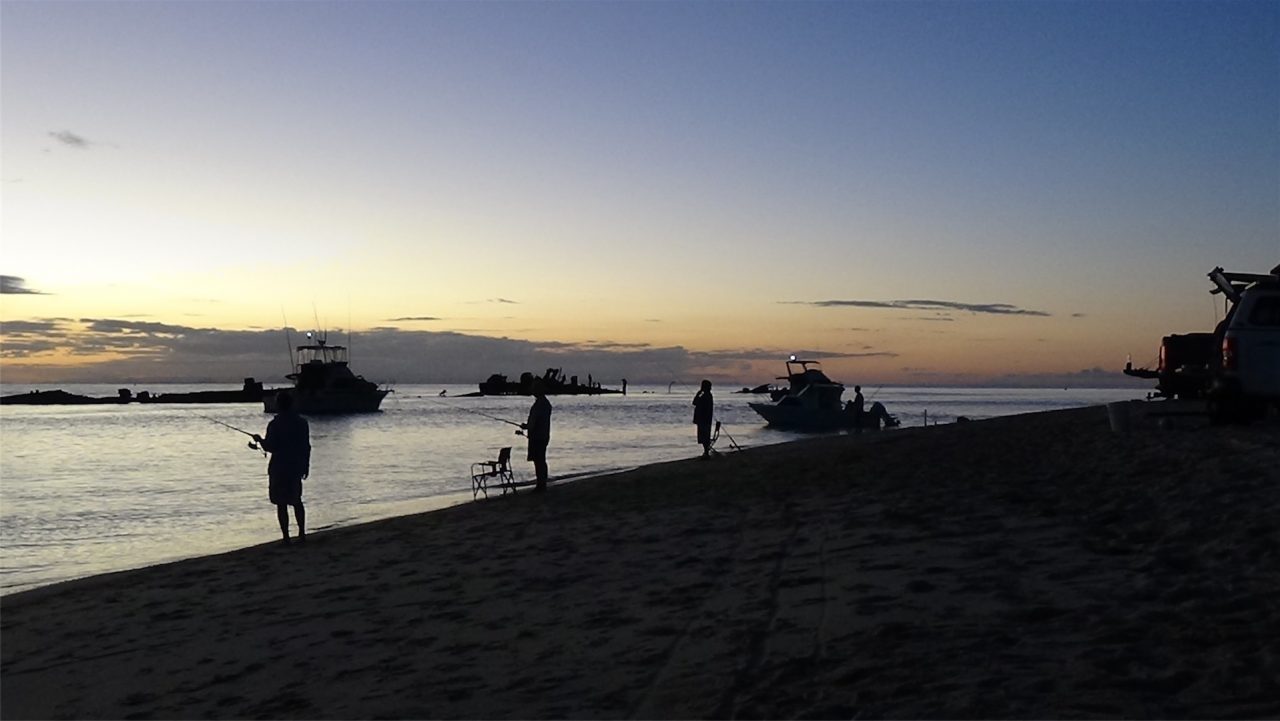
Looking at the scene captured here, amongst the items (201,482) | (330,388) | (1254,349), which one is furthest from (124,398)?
(1254,349)

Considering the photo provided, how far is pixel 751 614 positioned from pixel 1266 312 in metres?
10.8

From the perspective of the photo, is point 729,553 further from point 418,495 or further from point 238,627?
point 418,495

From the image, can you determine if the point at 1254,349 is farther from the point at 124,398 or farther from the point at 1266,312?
the point at 124,398

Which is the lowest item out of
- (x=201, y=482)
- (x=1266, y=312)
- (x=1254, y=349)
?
(x=201, y=482)

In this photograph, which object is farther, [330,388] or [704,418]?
[330,388]

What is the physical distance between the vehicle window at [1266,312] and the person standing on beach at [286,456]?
13.0 m

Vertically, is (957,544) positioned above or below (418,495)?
above

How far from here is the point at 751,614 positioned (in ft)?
22.2

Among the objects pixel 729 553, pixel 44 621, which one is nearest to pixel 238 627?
pixel 44 621

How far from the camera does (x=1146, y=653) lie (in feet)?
16.8

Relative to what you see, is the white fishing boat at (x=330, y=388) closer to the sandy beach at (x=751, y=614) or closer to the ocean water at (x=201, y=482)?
the ocean water at (x=201, y=482)

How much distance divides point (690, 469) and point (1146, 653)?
47.5 ft

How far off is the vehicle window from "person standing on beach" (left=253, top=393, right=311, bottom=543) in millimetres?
12954

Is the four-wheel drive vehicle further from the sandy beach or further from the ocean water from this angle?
the ocean water
